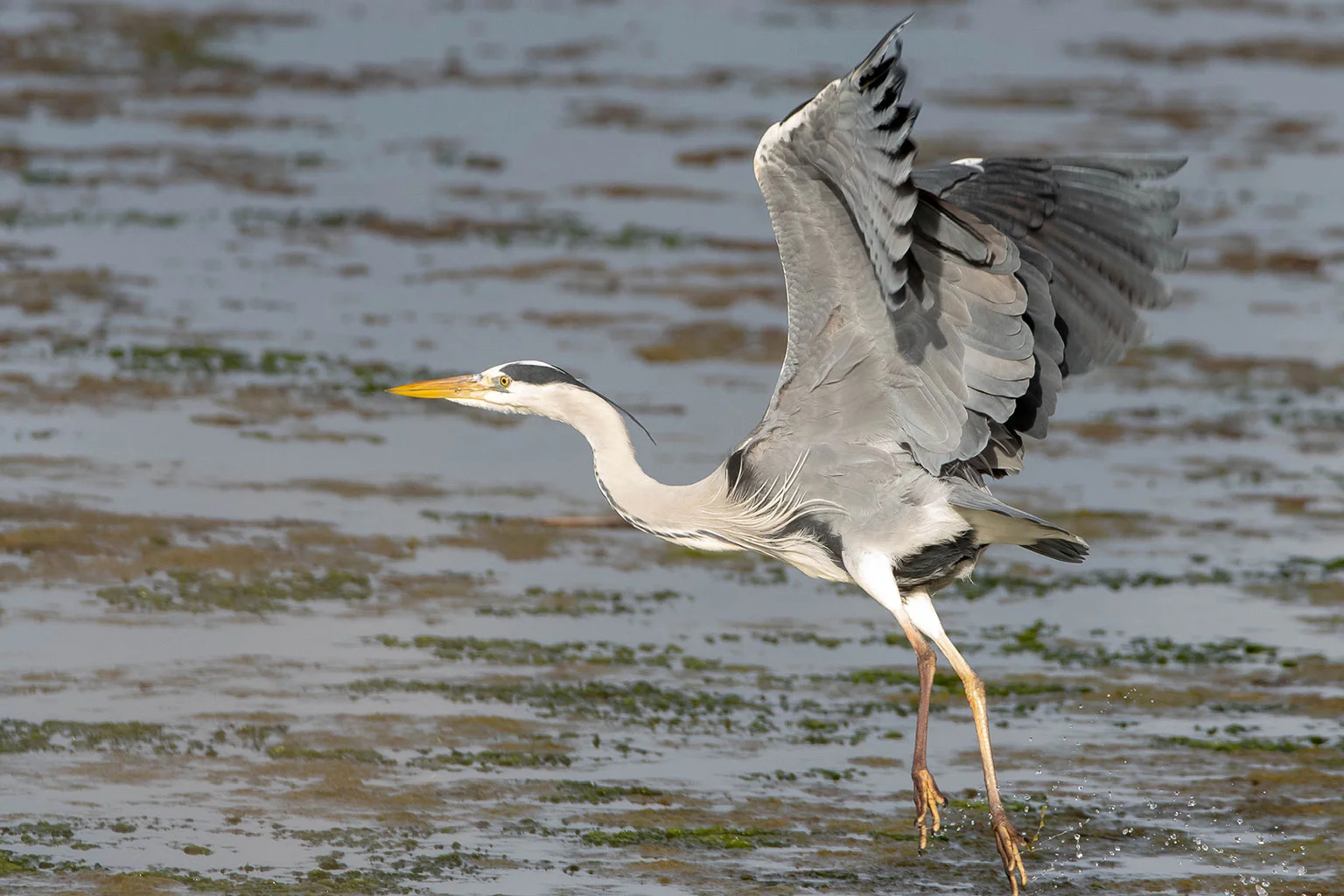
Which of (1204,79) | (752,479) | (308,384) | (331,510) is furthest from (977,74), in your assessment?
(752,479)

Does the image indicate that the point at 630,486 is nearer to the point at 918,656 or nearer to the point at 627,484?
the point at 627,484

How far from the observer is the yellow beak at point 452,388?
7043 millimetres

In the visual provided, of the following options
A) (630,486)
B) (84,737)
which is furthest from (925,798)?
(84,737)

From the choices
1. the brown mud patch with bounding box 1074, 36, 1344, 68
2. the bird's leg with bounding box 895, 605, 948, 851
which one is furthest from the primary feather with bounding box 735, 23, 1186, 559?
the brown mud patch with bounding box 1074, 36, 1344, 68

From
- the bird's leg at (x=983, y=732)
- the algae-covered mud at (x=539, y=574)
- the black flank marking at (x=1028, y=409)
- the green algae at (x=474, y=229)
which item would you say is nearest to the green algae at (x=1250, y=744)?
the algae-covered mud at (x=539, y=574)

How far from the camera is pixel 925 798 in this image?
6336 mm

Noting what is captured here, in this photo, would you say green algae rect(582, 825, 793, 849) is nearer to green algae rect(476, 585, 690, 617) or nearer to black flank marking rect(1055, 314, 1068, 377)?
black flank marking rect(1055, 314, 1068, 377)

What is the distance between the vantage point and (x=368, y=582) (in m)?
8.65

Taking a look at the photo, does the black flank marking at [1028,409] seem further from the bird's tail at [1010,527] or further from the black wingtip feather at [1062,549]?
the black wingtip feather at [1062,549]

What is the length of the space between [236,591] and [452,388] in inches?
72.9

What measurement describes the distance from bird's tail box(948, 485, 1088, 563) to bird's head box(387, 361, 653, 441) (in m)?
1.15

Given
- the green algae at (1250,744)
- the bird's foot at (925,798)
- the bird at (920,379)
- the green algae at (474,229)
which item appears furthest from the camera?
the green algae at (474,229)

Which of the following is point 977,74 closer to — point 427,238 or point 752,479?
point 427,238

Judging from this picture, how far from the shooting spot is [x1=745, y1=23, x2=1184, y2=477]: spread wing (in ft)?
18.3
